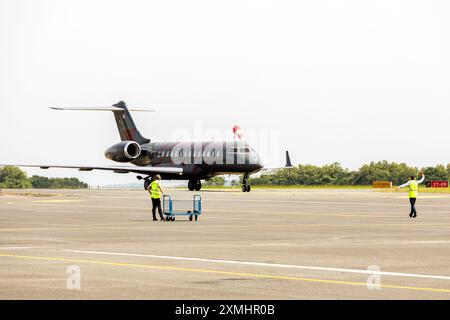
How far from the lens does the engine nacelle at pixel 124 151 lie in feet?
291

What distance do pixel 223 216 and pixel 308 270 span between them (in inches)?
863

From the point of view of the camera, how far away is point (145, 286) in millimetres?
15023

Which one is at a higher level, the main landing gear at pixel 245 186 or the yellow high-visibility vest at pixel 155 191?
the main landing gear at pixel 245 186

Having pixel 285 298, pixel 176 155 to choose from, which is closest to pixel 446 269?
pixel 285 298

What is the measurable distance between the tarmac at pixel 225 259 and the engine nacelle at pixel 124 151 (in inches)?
2049

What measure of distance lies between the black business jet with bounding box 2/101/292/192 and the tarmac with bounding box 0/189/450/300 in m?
45.4

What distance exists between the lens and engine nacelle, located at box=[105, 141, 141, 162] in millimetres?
88750

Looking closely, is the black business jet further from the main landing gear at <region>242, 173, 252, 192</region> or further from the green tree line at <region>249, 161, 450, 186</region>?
the green tree line at <region>249, 161, 450, 186</region>

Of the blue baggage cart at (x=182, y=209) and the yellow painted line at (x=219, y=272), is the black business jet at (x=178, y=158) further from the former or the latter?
the yellow painted line at (x=219, y=272)

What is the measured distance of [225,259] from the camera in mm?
19891

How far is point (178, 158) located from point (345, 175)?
44833 mm

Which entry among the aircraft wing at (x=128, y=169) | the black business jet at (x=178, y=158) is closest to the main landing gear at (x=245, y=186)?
the black business jet at (x=178, y=158)
